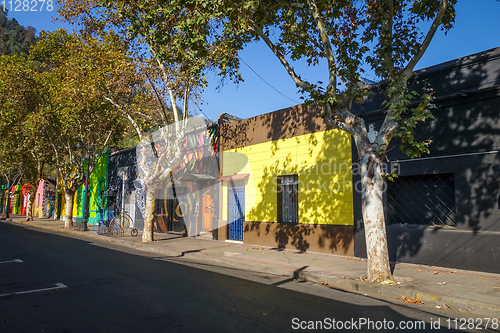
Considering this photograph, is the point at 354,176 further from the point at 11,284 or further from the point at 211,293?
the point at 11,284

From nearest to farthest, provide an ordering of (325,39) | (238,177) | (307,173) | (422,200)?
(325,39), (422,200), (307,173), (238,177)

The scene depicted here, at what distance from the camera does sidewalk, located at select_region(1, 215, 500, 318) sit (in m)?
5.95

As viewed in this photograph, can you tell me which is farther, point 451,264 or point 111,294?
point 451,264

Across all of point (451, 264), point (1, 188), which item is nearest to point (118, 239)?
point (451, 264)

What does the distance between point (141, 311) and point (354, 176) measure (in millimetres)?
7933

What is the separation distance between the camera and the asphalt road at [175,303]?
15.0 feet

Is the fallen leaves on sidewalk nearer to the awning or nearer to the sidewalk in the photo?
the sidewalk

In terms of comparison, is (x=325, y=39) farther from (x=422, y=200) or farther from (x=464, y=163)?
(x=422, y=200)

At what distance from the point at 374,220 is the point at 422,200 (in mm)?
3340

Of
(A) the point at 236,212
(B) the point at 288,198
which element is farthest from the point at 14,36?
(B) the point at 288,198

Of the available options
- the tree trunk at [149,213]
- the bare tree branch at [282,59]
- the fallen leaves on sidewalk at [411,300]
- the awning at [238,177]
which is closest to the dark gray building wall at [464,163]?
the fallen leaves on sidewalk at [411,300]

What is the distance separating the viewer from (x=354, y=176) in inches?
433

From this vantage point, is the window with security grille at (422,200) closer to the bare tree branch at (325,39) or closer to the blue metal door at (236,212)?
the bare tree branch at (325,39)

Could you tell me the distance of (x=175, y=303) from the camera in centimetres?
554
